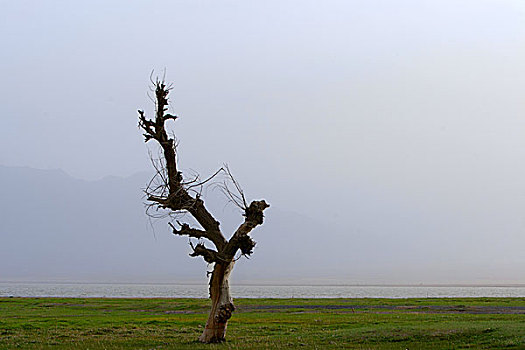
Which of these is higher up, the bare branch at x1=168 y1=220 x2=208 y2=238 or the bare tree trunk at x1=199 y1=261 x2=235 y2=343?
the bare branch at x1=168 y1=220 x2=208 y2=238

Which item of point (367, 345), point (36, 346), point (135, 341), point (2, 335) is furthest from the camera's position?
point (2, 335)

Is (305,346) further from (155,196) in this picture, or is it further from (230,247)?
(155,196)

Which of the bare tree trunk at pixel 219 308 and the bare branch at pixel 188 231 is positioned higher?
the bare branch at pixel 188 231

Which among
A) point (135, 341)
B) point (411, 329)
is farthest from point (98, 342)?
point (411, 329)

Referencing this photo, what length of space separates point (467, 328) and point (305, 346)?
29.4 ft

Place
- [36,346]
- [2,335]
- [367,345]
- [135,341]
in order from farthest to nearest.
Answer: [2,335], [135,341], [36,346], [367,345]

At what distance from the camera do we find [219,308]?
93.6 ft

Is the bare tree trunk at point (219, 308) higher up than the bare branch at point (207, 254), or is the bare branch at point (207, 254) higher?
the bare branch at point (207, 254)

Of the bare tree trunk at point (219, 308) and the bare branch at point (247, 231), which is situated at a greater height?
the bare branch at point (247, 231)

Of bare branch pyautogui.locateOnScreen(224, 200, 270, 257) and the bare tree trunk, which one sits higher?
bare branch pyautogui.locateOnScreen(224, 200, 270, 257)

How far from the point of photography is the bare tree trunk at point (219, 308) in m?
28.5

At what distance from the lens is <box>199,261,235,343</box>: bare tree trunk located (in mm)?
28547

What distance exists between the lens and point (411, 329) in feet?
104

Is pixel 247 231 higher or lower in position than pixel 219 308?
higher
